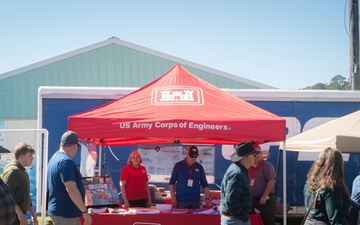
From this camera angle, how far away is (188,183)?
7.03m

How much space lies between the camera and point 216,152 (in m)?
8.98

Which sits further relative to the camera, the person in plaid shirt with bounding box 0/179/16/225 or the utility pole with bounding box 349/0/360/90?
the utility pole with bounding box 349/0/360/90

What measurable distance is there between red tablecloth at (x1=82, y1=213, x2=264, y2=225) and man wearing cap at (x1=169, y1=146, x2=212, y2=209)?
0.49 metres

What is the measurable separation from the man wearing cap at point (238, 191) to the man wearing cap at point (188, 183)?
2013 mm

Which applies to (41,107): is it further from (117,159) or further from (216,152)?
(216,152)

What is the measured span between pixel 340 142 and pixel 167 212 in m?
2.42

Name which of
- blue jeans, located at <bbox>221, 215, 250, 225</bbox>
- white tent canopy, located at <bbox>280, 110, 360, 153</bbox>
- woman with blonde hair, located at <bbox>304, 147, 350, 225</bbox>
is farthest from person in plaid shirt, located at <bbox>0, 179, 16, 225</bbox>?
white tent canopy, located at <bbox>280, 110, 360, 153</bbox>

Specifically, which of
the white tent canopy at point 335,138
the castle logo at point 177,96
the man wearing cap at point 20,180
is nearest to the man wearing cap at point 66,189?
the man wearing cap at point 20,180

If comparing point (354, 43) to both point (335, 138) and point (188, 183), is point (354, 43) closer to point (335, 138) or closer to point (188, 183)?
point (335, 138)

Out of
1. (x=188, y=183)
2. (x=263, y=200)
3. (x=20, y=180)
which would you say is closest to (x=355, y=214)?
(x=263, y=200)

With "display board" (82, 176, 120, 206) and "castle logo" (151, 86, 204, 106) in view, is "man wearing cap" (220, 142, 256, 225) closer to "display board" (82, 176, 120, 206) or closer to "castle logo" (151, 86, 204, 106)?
"castle logo" (151, 86, 204, 106)

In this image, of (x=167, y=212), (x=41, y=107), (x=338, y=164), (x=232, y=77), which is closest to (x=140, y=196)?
(x=167, y=212)

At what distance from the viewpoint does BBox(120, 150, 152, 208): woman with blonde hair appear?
24.4 ft

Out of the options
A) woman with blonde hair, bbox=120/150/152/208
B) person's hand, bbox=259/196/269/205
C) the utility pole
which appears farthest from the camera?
the utility pole
